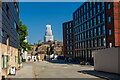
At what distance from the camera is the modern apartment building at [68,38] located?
8794 cm

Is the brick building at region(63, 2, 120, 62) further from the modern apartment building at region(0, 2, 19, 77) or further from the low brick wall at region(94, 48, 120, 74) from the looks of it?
the modern apartment building at region(0, 2, 19, 77)

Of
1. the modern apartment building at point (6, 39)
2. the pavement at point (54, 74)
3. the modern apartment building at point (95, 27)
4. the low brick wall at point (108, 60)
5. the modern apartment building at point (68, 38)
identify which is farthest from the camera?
the modern apartment building at point (68, 38)

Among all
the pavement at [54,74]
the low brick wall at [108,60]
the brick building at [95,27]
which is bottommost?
the pavement at [54,74]

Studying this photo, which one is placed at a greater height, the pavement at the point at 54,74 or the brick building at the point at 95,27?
the brick building at the point at 95,27

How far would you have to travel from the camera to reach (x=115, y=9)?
142ft

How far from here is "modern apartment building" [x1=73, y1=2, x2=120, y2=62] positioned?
43.2 m

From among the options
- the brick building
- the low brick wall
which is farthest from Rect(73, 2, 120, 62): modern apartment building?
the low brick wall

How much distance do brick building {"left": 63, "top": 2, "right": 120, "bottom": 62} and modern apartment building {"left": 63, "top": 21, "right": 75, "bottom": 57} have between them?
52.2ft

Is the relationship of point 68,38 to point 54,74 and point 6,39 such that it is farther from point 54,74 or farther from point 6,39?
point 6,39

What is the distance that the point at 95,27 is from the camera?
174 ft

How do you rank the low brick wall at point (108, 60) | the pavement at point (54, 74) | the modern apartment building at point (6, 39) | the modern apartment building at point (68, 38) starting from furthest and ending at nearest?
the modern apartment building at point (68, 38), the low brick wall at point (108, 60), the pavement at point (54, 74), the modern apartment building at point (6, 39)

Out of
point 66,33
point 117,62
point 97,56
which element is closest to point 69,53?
point 66,33

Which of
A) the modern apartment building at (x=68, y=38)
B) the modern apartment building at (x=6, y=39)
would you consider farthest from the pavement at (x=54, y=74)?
the modern apartment building at (x=68, y=38)

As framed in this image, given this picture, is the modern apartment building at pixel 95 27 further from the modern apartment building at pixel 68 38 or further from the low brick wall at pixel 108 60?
the low brick wall at pixel 108 60
